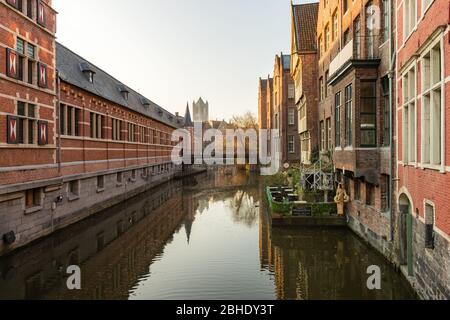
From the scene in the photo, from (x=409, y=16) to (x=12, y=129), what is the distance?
13.1m

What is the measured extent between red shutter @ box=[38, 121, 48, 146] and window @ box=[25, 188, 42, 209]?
1.93 meters

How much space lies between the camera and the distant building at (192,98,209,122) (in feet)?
485

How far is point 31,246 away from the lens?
13.7m

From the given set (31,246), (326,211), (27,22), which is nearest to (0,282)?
(31,246)

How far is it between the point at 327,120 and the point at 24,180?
16.0m

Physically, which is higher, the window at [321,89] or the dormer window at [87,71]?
the dormer window at [87,71]

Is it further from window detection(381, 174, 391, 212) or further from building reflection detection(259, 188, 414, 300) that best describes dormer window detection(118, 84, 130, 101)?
window detection(381, 174, 391, 212)

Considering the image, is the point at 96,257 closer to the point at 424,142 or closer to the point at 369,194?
the point at 369,194

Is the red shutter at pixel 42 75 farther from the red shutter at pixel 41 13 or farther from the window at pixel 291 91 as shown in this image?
the window at pixel 291 91

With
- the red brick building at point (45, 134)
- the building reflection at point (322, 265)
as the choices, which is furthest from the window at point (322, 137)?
the red brick building at point (45, 134)

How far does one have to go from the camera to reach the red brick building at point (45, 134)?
12.9m

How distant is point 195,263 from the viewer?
12.5 metres

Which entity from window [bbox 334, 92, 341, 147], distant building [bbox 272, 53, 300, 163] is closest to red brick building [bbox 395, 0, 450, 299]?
window [bbox 334, 92, 341, 147]

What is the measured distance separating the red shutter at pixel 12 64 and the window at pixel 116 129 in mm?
12815
